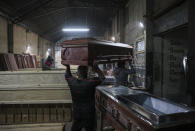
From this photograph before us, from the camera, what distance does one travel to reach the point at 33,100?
305 centimetres

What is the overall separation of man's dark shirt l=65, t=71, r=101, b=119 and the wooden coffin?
15.6 inches

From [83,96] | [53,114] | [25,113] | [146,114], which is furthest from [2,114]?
[146,114]

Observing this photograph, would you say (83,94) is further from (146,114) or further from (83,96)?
(146,114)

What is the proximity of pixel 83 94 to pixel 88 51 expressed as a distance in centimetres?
85

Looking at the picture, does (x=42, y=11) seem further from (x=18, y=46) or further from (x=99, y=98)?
(x=99, y=98)

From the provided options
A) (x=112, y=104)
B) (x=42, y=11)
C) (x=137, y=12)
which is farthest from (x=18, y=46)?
(x=112, y=104)

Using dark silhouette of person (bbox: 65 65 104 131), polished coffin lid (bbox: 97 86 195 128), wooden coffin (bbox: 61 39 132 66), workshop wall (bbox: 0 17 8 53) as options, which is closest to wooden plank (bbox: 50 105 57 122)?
dark silhouette of person (bbox: 65 65 104 131)

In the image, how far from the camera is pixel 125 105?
5.50 ft

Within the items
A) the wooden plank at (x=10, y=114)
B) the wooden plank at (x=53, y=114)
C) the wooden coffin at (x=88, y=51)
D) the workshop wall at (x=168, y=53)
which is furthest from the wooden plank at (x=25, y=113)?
the workshop wall at (x=168, y=53)

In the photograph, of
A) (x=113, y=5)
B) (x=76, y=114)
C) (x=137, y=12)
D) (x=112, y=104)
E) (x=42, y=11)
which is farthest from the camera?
(x=42, y=11)

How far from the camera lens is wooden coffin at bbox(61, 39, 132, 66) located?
1751 mm

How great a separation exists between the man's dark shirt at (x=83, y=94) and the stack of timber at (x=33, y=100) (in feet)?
2.68

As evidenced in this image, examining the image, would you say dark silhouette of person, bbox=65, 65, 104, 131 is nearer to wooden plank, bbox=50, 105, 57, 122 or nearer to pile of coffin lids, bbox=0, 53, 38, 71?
wooden plank, bbox=50, 105, 57, 122

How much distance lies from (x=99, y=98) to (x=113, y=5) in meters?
7.42
